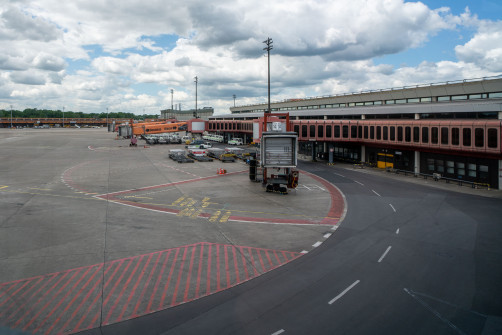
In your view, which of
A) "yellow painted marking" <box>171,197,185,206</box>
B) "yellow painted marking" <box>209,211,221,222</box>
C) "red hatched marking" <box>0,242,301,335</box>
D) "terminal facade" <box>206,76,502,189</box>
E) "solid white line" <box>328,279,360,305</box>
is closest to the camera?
"red hatched marking" <box>0,242,301,335</box>

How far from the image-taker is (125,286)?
16578 mm

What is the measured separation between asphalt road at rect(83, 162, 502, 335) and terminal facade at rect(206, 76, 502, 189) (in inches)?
715

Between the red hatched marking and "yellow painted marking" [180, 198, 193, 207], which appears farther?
"yellow painted marking" [180, 198, 193, 207]

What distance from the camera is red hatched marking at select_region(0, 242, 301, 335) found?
1385 cm

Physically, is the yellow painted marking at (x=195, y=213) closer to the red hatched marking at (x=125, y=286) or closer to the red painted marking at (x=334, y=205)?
the red hatched marking at (x=125, y=286)

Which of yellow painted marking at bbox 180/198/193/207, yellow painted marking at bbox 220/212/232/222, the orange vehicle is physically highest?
the orange vehicle

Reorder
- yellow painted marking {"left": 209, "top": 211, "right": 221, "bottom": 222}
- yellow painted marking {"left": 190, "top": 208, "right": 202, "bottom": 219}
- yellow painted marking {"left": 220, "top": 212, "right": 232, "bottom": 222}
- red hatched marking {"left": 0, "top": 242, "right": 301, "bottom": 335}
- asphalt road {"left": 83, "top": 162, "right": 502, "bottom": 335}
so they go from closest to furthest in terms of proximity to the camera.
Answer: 1. asphalt road {"left": 83, "top": 162, "right": 502, "bottom": 335}
2. red hatched marking {"left": 0, "top": 242, "right": 301, "bottom": 335}
3. yellow painted marking {"left": 220, "top": 212, "right": 232, "bottom": 222}
4. yellow painted marking {"left": 209, "top": 211, "right": 221, "bottom": 222}
5. yellow painted marking {"left": 190, "top": 208, "right": 202, "bottom": 219}

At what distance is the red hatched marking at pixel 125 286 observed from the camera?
13852 millimetres

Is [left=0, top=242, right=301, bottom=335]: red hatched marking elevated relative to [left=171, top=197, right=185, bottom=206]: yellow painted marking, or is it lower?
lower

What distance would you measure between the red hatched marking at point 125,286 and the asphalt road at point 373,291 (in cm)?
Answer: 81

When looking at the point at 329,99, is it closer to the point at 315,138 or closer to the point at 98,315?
the point at 315,138

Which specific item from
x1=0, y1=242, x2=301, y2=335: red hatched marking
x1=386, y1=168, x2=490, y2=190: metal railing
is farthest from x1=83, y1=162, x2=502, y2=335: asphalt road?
x1=386, y1=168, x2=490, y2=190: metal railing

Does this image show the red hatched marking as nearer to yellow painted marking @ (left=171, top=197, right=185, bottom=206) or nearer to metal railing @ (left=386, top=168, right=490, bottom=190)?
yellow painted marking @ (left=171, top=197, right=185, bottom=206)

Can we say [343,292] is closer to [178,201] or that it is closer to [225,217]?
[225,217]
